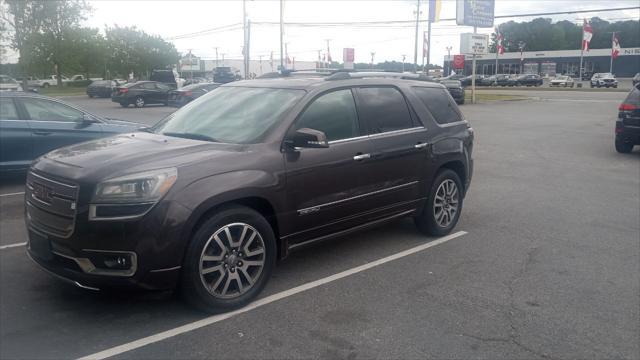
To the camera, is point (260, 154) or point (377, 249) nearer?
point (260, 154)

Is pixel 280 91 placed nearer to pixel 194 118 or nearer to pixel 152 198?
pixel 194 118

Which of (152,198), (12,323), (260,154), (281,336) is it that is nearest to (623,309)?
(281,336)

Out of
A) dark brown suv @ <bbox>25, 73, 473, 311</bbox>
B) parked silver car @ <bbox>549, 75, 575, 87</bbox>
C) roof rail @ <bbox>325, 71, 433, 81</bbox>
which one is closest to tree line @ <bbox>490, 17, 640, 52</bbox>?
parked silver car @ <bbox>549, 75, 575, 87</bbox>

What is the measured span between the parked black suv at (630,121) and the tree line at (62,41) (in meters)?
44.5

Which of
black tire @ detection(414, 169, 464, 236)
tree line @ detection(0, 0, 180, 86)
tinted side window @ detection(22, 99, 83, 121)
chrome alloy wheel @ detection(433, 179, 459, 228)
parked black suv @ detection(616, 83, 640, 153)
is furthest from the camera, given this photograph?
tree line @ detection(0, 0, 180, 86)

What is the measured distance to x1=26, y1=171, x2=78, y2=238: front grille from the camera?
3.98 metres

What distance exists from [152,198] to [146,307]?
1024mm

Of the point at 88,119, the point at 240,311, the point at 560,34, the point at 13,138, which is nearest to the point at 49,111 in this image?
the point at 88,119

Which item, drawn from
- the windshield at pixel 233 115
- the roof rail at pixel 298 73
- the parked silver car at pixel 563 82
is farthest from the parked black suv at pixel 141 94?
the parked silver car at pixel 563 82

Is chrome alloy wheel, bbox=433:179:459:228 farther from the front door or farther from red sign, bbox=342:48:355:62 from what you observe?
red sign, bbox=342:48:355:62

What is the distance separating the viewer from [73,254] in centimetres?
398

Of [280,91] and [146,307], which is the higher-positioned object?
[280,91]

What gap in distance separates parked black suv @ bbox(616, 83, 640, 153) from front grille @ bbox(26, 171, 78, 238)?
1204 centimetres

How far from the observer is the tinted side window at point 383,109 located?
5520 mm
